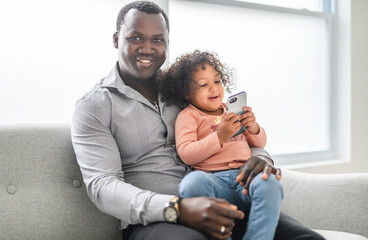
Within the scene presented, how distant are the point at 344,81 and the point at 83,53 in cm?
203

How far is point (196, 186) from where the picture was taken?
3.96 ft

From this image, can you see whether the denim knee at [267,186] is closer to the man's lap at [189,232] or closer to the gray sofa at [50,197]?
the man's lap at [189,232]

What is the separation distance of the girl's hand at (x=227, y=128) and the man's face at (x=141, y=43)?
42 cm

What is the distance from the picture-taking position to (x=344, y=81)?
115 inches

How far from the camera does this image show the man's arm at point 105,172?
1222 millimetres

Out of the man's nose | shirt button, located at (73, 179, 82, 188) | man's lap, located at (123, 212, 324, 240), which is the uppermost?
the man's nose

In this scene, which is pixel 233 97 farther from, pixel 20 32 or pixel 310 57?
pixel 310 57

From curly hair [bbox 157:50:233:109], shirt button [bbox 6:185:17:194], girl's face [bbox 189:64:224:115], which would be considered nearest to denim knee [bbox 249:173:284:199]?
girl's face [bbox 189:64:224:115]

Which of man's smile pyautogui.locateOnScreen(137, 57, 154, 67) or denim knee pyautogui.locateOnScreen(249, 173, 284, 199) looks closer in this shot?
denim knee pyautogui.locateOnScreen(249, 173, 284, 199)

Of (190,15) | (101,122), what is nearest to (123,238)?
(101,122)

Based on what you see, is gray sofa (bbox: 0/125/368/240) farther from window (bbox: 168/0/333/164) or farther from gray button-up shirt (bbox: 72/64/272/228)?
window (bbox: 168/0/333/164)

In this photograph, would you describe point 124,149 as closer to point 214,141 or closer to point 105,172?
point 105,172

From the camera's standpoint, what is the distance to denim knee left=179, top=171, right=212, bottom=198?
1206 millimetres

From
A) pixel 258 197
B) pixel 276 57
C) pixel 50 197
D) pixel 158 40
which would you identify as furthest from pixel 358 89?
pixel 50 197
